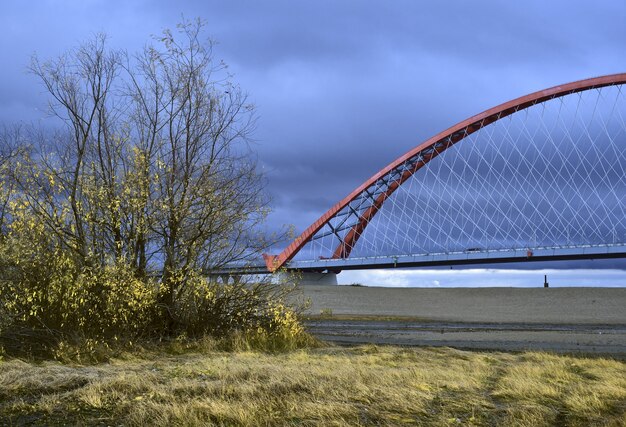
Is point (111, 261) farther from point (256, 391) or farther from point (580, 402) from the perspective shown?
point (580, 402)

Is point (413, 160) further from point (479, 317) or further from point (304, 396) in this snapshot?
point (304, 396)

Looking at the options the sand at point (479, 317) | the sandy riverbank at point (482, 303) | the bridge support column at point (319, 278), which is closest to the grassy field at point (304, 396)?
the sand at point (479, 317)

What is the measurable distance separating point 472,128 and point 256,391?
5589 cm

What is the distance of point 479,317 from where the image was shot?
33781 millimetres

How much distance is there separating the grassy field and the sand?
7.47m

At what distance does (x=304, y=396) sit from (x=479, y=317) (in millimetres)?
28631

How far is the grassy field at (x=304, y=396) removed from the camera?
601 centimetres

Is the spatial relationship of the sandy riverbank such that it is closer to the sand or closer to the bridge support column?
the sand

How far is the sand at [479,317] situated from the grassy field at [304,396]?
294 inches

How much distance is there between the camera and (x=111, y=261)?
12312mm

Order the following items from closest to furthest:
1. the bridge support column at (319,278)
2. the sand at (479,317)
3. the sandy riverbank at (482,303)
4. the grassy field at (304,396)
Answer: the grassy field at (304,396)
the sand at (479,317)
the sandy riverbank at (482,303)
the bridge support column at (319,278)

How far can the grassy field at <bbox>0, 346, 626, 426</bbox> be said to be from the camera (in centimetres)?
601

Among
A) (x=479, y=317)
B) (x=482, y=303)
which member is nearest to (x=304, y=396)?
(x=479, y=317)

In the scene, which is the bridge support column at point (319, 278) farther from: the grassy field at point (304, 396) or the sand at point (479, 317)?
the grassy field at point (304, 396)
